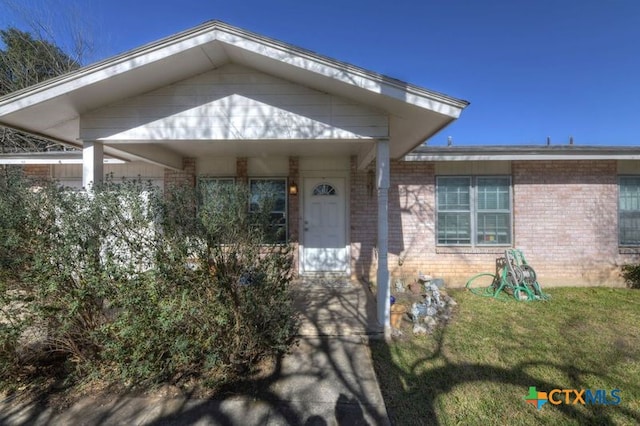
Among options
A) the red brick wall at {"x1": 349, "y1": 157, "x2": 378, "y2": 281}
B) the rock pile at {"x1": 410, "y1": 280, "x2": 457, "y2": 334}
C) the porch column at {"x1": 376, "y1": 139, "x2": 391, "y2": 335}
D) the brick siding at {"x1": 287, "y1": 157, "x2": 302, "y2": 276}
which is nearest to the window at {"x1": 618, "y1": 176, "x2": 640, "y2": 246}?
the rock pile at {"x1": 410, "y1": 280, "x2": 457, "y2": 334}

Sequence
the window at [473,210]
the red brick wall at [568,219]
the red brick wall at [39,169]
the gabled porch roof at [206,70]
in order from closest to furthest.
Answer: the gabled porch roof at [206,70]
the red brick wall at [568,219]
the window at [473,210]
the red brick wall at [39,169]

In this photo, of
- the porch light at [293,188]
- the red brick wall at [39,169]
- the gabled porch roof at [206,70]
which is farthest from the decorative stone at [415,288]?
the red brick wall at [39,169]

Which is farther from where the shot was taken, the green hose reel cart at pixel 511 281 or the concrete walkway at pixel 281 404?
the green hose reel cart at pixel 511 281

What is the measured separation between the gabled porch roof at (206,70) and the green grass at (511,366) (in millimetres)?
2925

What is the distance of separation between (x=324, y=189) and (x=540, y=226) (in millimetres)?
4785

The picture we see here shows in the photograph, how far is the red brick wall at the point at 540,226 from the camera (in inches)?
266

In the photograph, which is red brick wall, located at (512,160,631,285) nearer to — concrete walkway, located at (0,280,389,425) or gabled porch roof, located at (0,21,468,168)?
gabled porch roof, located at (0,21,468,168)

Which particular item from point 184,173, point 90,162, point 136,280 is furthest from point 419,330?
point 184,173

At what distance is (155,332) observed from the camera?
9.61 feet

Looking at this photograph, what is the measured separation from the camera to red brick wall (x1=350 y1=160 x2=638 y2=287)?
6.76 meters

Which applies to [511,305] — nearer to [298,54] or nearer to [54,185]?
[298,54]

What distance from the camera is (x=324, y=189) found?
7168 millimetres

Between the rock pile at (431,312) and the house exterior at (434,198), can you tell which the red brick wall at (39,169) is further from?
the rock pile at (431,312)

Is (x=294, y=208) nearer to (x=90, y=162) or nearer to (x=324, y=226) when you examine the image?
(x=324, y=226)
